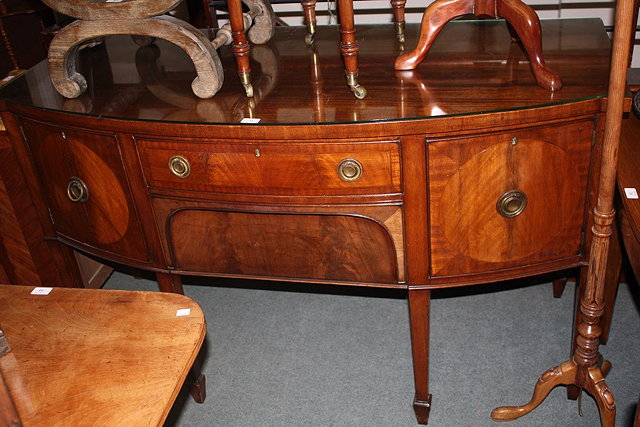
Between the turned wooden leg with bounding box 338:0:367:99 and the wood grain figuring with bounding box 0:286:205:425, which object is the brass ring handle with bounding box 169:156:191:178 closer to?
the wood grain figuring with bounding box 0:286:205:425

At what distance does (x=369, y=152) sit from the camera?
1.56m

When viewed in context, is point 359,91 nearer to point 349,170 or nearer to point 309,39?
point 349,170

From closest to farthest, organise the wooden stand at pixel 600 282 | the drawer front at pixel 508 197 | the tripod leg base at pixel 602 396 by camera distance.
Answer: the wooden stand at pixel 600 282 < the drawer front at pixel 508 197 < the tripod leg base at pixel 602 396

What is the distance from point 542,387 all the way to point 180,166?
3.66 feet

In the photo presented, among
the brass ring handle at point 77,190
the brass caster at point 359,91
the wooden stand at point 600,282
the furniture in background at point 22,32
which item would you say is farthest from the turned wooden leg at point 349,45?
the furniture in background at point 22,32

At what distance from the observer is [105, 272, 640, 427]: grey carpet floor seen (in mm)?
2057

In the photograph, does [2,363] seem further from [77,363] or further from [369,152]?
[369,152]

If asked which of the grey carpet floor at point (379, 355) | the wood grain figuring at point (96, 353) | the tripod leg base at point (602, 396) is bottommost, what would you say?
the grey carpet floor at point (379, 355)

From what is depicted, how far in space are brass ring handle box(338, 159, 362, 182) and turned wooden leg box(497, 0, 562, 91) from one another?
46 cm

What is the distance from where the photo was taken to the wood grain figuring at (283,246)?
1.71m

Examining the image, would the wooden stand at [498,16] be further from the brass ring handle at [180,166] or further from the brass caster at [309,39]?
the brass ring handle at [180,166]

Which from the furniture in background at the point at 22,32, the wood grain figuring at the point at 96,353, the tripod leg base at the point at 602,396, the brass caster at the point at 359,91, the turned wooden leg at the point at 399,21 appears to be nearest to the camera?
the wood grain figuring at the point at 96,353

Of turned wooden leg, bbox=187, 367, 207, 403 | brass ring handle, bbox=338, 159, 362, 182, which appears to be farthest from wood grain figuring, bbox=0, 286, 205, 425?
turned wooden leg, bbox=187, 367, 207, 403

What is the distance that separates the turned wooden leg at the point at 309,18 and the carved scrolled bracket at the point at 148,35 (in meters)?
0.42
